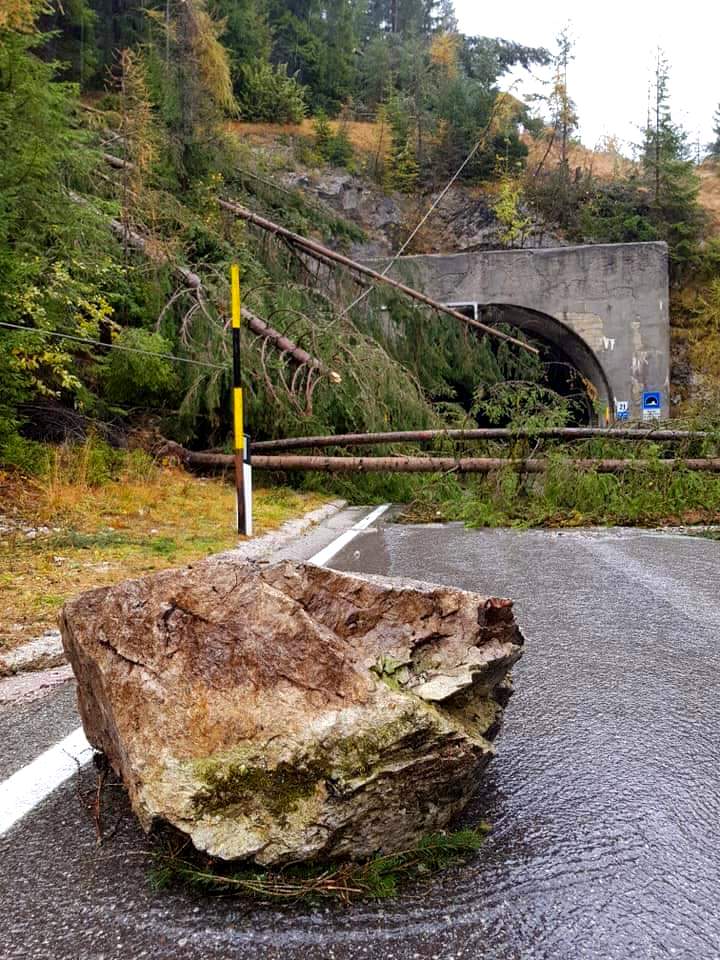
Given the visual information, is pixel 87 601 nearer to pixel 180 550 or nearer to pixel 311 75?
pixel 180 550

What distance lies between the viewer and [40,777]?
2.42m

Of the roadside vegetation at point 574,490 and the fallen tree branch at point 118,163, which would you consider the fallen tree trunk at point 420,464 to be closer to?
the roadside vegetation at point 574,490

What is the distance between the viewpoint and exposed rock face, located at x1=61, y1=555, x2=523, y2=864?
180 cm

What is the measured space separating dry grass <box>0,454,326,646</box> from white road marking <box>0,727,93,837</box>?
4.11ft

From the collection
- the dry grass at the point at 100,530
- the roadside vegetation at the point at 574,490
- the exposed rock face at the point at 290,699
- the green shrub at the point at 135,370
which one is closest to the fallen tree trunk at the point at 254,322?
the green shrub at the point at 135,370

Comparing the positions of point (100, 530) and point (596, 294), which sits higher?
point (596, 294)

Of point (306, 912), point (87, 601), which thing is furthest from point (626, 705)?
point (87, 601)

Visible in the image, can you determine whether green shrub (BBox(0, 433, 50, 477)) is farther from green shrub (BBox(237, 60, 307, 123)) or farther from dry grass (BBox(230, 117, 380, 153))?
green shrub (BBox(237, 60, 307, 123))

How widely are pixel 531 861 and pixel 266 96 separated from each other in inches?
1326

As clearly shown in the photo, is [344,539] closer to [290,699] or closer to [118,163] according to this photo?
[290,699]

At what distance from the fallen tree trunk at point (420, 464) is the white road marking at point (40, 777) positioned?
7570 millimetres

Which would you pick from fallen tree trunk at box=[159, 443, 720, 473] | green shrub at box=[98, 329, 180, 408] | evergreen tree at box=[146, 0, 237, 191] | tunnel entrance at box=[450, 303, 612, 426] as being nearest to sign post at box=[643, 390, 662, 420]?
tunnel entrance at box=[450, 303, 612, 426]

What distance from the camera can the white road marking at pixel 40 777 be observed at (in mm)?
2219

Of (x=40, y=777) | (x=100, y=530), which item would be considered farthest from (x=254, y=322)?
(x=40, y=777)
